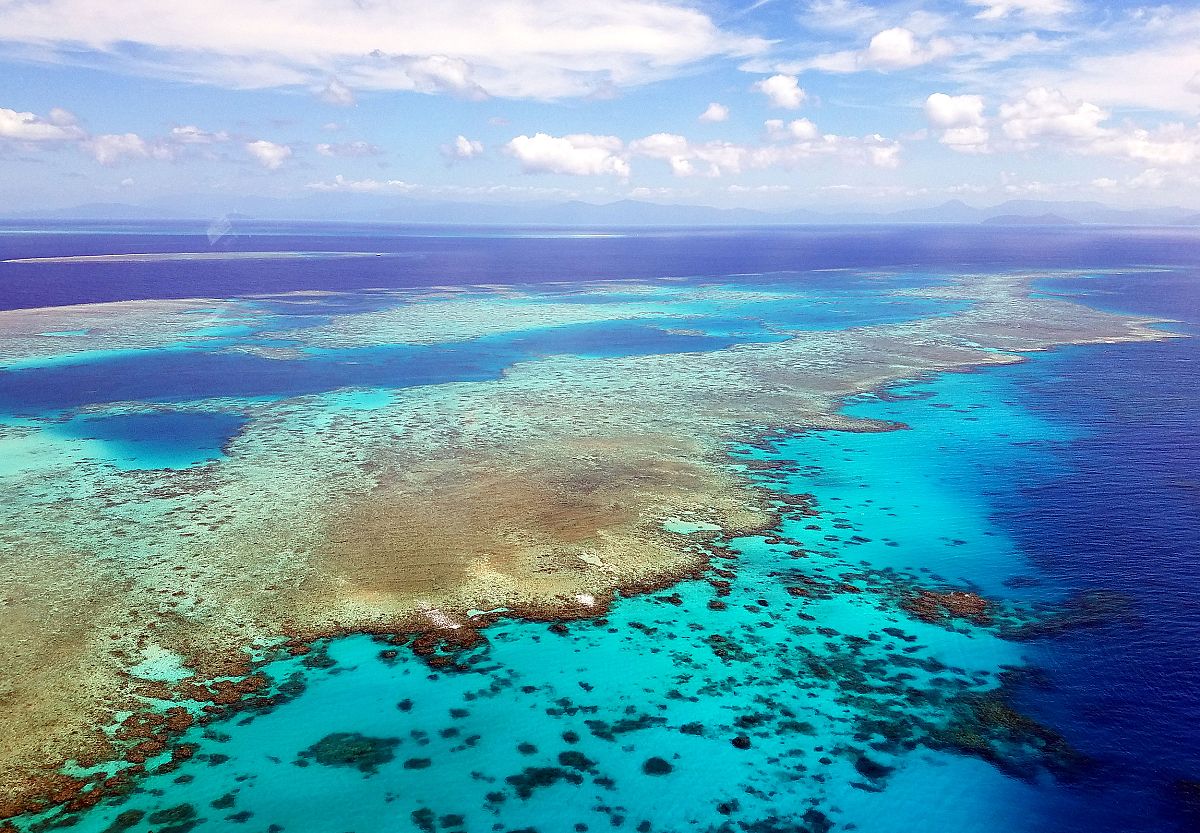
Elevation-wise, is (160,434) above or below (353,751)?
above

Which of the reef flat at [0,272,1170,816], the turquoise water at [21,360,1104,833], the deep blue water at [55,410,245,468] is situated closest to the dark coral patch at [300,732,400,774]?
the turquoise water at [21,360,1104,833]

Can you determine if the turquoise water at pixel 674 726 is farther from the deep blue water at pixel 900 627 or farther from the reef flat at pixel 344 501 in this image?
the reef flat at pixel 344 501

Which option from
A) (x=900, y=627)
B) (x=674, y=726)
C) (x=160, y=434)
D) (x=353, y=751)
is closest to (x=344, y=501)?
(x=353, y=751)

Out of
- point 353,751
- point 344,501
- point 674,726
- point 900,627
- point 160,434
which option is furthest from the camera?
point 160,434

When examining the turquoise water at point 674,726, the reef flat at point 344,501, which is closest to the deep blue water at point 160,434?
the reef flat at point 344,501

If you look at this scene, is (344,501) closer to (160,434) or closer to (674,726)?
(160,434)

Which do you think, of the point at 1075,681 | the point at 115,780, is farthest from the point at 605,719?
the point at 1075,681

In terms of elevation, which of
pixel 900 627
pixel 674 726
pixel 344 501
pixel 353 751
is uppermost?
pixel 344 501

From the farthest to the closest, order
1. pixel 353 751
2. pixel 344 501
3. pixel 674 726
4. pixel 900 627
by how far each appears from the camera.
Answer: pixel 344 501 → pixel 900 627 → pixel 674 726 → pixel 353 751
